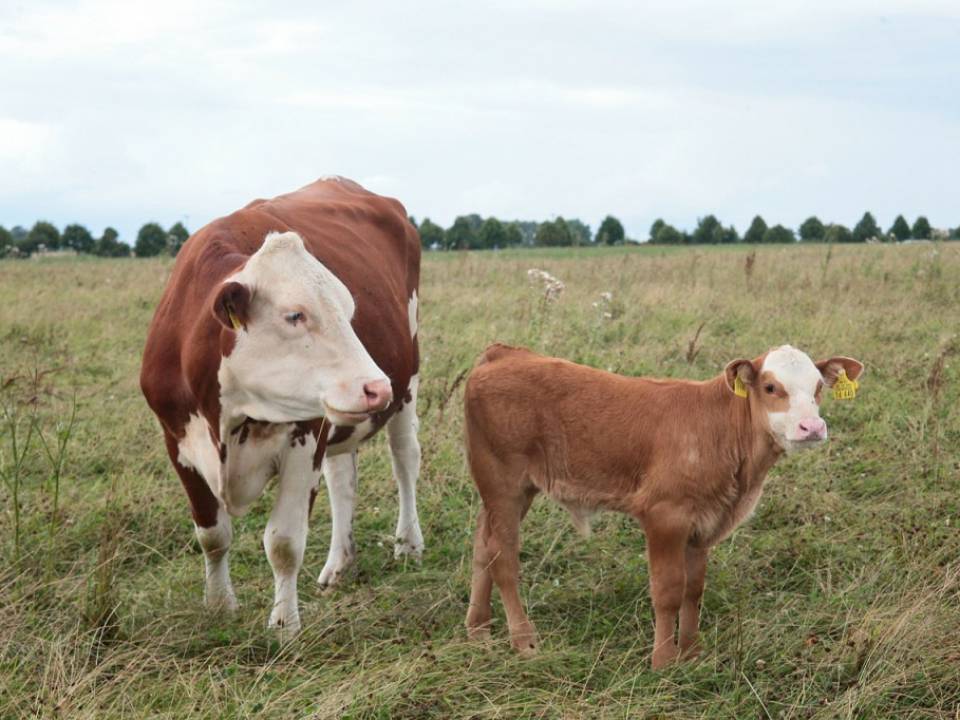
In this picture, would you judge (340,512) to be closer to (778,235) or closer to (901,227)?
(778,235)

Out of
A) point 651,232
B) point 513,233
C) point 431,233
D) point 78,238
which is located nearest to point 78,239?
point 78,238

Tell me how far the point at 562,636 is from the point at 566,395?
1.03 m

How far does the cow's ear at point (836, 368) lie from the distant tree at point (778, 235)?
4745 centimetres

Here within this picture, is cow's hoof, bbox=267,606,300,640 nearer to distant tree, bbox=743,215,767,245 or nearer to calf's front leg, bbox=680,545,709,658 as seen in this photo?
calf's front leg, bbox=680,545,709,658

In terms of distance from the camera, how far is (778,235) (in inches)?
2044

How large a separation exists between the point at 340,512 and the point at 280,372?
2.00 meters

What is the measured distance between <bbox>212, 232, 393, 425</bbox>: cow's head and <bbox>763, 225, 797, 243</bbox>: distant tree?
48.5 metres

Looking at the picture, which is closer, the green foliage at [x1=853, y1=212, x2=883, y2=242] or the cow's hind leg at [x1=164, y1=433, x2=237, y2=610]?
the cow's hind leg at [x1=164, y1=433, x2=237, y2=610]

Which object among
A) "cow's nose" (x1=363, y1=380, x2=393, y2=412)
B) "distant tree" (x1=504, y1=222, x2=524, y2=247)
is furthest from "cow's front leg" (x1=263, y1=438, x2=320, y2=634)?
"distant tree" (x1=504, y1=222, x2=524, y2=247)

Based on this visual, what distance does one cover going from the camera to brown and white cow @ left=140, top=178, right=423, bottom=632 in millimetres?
3691

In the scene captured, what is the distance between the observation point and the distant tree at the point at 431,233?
5288cm

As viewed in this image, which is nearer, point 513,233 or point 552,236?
point 552,236

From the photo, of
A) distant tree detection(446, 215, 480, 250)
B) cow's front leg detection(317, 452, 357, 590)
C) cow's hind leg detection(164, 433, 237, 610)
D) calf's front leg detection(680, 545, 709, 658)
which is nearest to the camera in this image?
calf's front leg detection(680, 545, 709, 658)

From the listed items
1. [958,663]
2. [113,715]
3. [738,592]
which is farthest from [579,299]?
[113,715]
